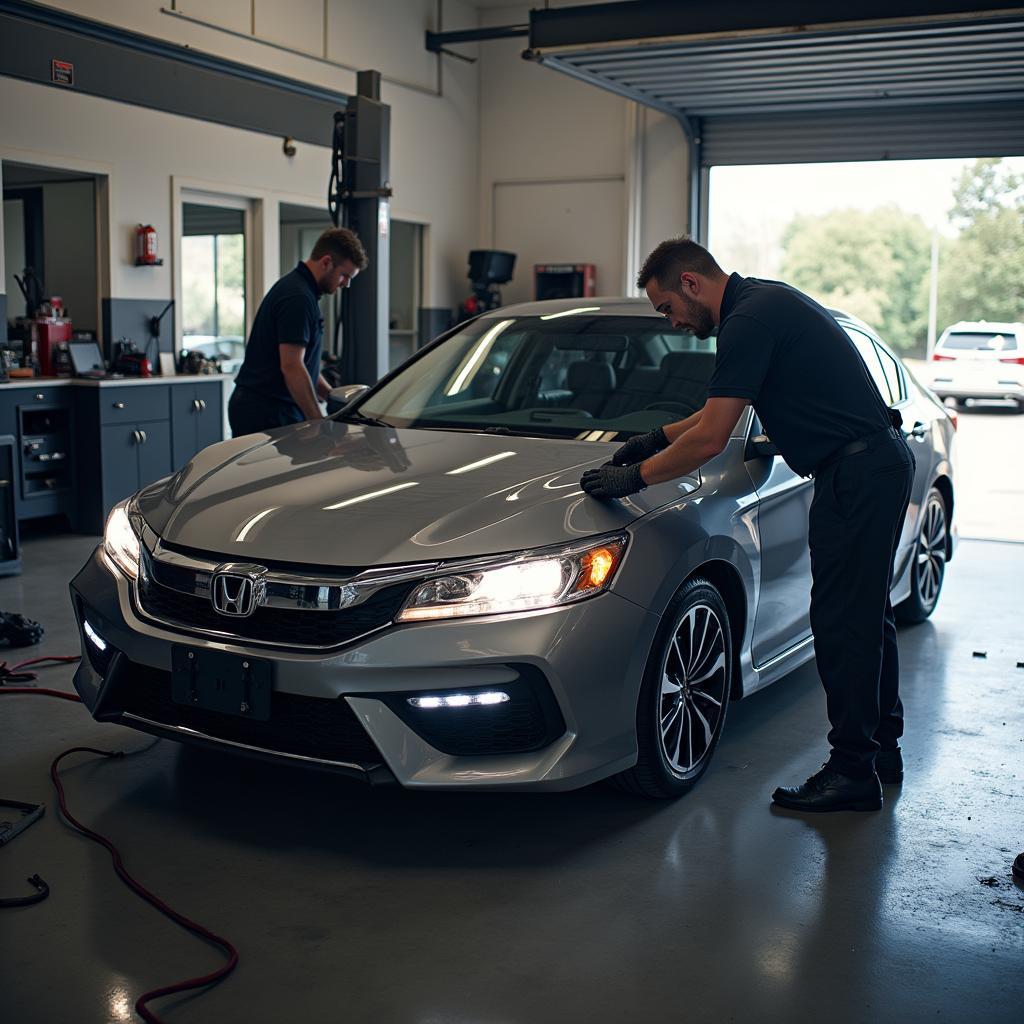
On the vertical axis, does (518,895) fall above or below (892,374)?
below

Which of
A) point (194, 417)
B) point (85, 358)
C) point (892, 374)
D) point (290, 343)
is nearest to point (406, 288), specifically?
point (194, 417)

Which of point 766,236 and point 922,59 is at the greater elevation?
point 922,59

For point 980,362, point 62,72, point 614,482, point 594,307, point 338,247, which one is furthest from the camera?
point 980,362

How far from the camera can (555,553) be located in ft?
9.18

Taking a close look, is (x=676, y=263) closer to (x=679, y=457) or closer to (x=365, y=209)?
(x=679, y=457)

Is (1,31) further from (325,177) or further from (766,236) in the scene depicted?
(766,236)

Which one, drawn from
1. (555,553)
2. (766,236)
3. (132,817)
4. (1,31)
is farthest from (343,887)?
(766,236)

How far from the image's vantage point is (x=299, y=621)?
2.75 m

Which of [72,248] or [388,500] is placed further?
[72,248]

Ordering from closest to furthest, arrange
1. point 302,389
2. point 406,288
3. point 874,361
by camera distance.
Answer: point 874,361 → point 302,389 → point 406,288

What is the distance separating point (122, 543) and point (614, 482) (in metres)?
1.30

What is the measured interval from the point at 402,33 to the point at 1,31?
15.5ft

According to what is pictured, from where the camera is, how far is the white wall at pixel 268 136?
771 centimetres

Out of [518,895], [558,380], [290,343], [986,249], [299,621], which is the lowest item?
[518,895]
